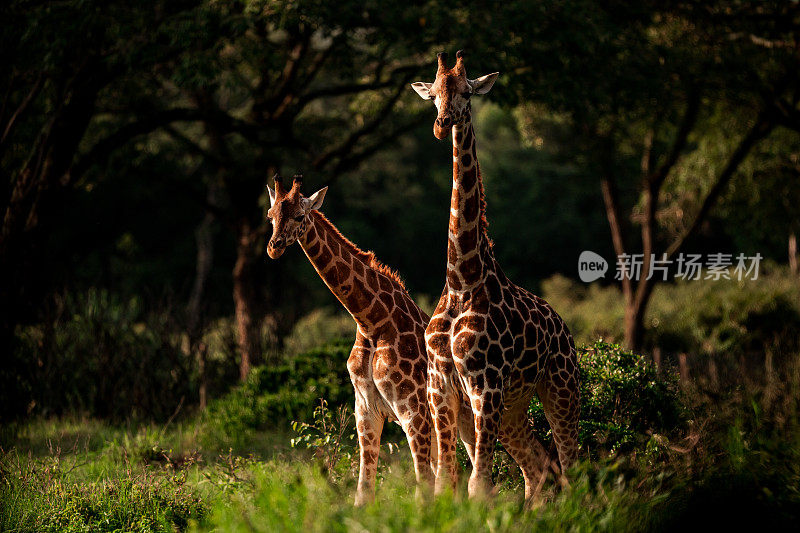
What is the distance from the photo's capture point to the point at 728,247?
3503 centimetres

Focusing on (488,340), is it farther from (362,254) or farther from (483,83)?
(483,83)

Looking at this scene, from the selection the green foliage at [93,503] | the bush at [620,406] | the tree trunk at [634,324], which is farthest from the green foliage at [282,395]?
the tree trunk at [634,324]

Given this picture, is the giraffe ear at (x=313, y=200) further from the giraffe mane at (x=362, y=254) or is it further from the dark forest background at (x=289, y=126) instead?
the dark forest background at (x=289, y=126)

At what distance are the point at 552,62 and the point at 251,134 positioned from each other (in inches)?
196

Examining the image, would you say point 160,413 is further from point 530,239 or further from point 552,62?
point 530,239

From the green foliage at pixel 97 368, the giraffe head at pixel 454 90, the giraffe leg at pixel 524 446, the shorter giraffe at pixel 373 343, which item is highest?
the giraffe head at pixel 454 90

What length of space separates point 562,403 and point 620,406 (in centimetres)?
156

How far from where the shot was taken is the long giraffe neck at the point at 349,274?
240 inches

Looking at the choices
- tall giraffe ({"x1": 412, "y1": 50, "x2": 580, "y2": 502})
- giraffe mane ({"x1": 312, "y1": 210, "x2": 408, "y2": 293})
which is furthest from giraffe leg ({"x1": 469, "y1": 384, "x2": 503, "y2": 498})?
giraffe mane ({"x1": 312, "y1": 210, "x2": 408, "y2": 293})

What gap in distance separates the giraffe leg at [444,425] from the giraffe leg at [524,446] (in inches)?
24.1

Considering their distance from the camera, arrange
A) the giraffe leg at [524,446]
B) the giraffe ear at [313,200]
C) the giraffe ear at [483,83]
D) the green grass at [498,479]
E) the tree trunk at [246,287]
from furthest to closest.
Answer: the tree trunk at [246,287] < the giraffe leg at [524,446] < the giraffe ear at [313,200] < the giraffe ear at [483,83] < the green grass at [498,479]

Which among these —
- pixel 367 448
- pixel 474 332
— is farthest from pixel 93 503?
pixel 474 332

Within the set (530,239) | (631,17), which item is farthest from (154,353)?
(530,239)

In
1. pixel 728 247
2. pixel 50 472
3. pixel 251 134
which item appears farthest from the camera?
pixel 728 247
